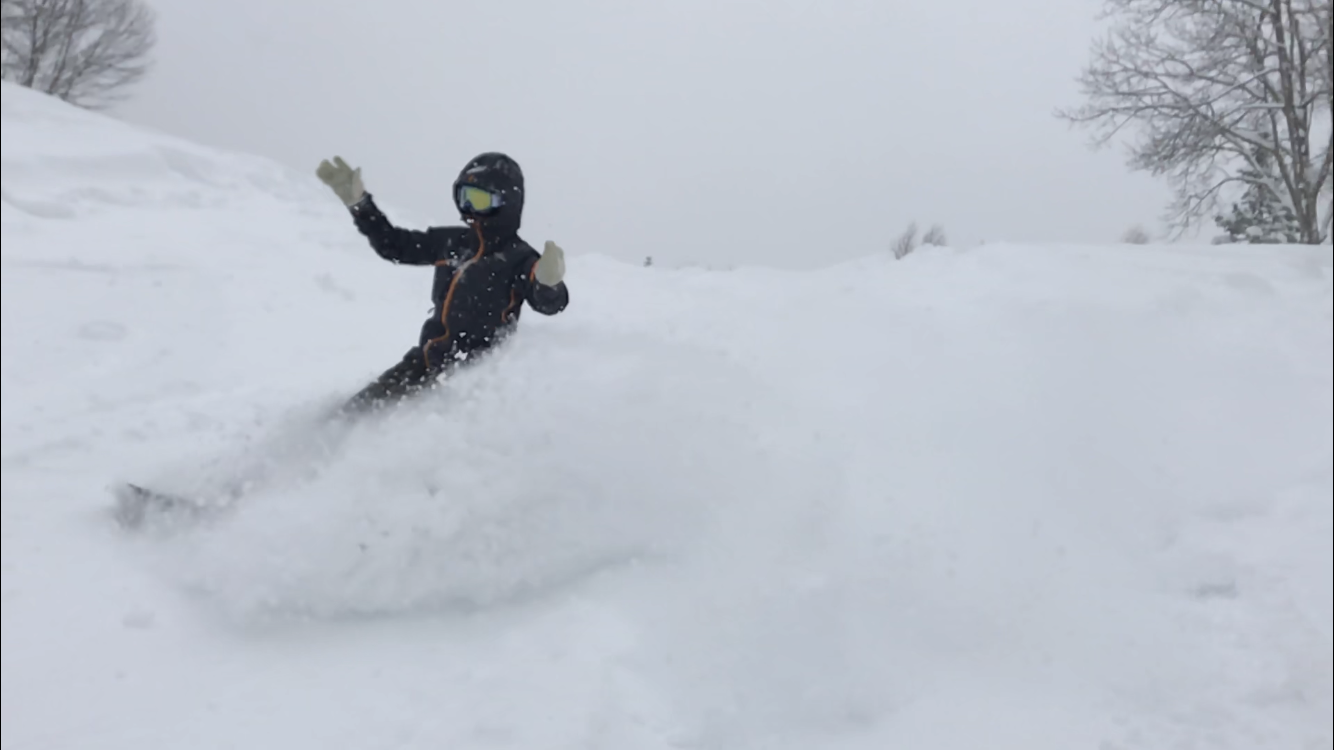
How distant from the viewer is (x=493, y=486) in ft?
10.2

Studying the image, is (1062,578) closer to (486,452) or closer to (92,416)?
(486,452)

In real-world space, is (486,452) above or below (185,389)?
above

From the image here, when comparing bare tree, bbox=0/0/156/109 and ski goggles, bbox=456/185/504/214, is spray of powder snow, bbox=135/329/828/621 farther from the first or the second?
bare tree, bbox=0/0/156/109

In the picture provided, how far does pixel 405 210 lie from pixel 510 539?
11777 mm

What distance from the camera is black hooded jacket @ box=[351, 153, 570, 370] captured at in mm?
3918

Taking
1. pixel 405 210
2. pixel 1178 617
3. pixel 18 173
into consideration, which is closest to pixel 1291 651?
pixel 1178 617

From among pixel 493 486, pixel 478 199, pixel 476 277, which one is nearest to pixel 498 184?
pixel 478 199

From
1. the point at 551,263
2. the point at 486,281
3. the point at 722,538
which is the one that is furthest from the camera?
the point at 486,281

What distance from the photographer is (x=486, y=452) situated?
3.24 metres

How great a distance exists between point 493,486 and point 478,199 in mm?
1573

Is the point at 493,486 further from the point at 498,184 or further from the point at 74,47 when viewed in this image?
the point at 74,47

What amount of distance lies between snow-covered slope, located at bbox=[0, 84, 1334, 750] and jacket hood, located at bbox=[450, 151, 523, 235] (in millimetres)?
533

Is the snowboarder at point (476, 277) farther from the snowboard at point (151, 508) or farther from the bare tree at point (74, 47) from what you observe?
the bare tree at point (74, 47)

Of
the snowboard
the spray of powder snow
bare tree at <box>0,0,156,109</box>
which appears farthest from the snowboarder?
bare tree at <box>0,0,156,109</box>
